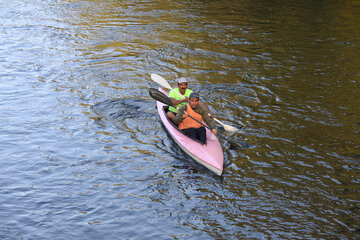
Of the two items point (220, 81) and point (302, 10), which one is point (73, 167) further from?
point (302, 10)

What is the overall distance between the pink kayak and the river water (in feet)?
0.73

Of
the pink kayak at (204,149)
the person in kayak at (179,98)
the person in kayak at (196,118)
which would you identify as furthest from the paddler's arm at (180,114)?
the person in kayak at (179,98)

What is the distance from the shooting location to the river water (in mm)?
7203

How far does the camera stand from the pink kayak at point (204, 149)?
8.34m

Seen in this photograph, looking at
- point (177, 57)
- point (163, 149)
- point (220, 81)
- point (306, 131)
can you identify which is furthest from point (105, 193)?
point (177, 57)

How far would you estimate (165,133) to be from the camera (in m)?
10.2

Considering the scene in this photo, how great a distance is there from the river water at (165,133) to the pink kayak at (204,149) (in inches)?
8.8

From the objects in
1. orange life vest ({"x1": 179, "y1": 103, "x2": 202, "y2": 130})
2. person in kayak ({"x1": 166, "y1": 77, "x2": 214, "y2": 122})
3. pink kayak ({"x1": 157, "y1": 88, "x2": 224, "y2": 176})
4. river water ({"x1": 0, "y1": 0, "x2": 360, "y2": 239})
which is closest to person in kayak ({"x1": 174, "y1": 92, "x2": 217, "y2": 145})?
orange life vest ({"x1": 179, "y1": 103, "x2": 202, "y2": 130})

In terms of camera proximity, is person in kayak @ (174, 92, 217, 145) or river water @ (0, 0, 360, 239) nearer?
river water @ (0, 0, 360, 239)

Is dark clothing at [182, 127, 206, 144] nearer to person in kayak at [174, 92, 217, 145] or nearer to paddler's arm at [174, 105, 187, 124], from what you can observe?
person in kayak at [174, 92, 217, 145]

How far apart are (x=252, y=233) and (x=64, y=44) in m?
12.7

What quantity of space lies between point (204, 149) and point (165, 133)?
175 centimetres

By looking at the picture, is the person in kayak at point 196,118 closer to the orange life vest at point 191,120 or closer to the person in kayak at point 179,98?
the orange life vest at point 191,120

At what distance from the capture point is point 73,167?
880 centimetres
